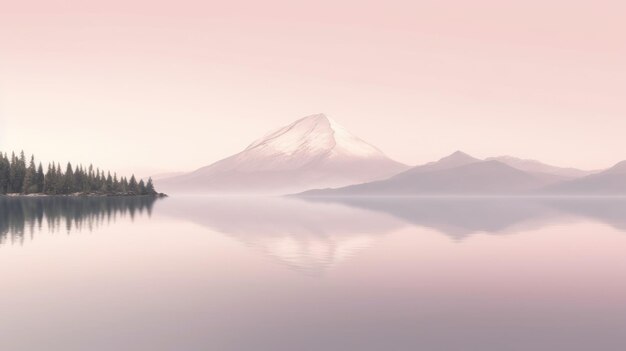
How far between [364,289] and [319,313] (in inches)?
312

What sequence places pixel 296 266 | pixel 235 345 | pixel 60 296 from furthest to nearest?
pixel 296 266
pixel 60 296
pixel 235 345

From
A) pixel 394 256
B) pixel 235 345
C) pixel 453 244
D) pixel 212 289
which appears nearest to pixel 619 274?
pixel 394 256

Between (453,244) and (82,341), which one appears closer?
A: (82,341)

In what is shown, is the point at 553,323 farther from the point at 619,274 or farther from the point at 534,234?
the point at 534,234

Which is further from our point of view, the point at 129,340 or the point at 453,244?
the point at 453,244

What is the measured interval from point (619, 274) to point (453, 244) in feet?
78.4

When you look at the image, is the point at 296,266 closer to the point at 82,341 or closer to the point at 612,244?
the point at 82,341

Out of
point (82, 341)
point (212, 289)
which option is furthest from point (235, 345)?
point (212, 289)

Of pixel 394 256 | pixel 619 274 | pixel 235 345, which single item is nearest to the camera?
pixel 235 345

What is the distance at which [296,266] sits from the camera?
148ft

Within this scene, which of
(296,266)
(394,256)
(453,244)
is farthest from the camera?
(453,244)

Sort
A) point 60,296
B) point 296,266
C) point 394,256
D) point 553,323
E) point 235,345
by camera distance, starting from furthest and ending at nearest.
Result: point 394,256 → point 296,266 → point 60,296 → point 553,323 → point 235,345

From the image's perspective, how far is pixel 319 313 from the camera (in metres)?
27.5

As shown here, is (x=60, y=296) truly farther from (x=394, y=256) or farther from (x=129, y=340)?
(x=394, y=256)
